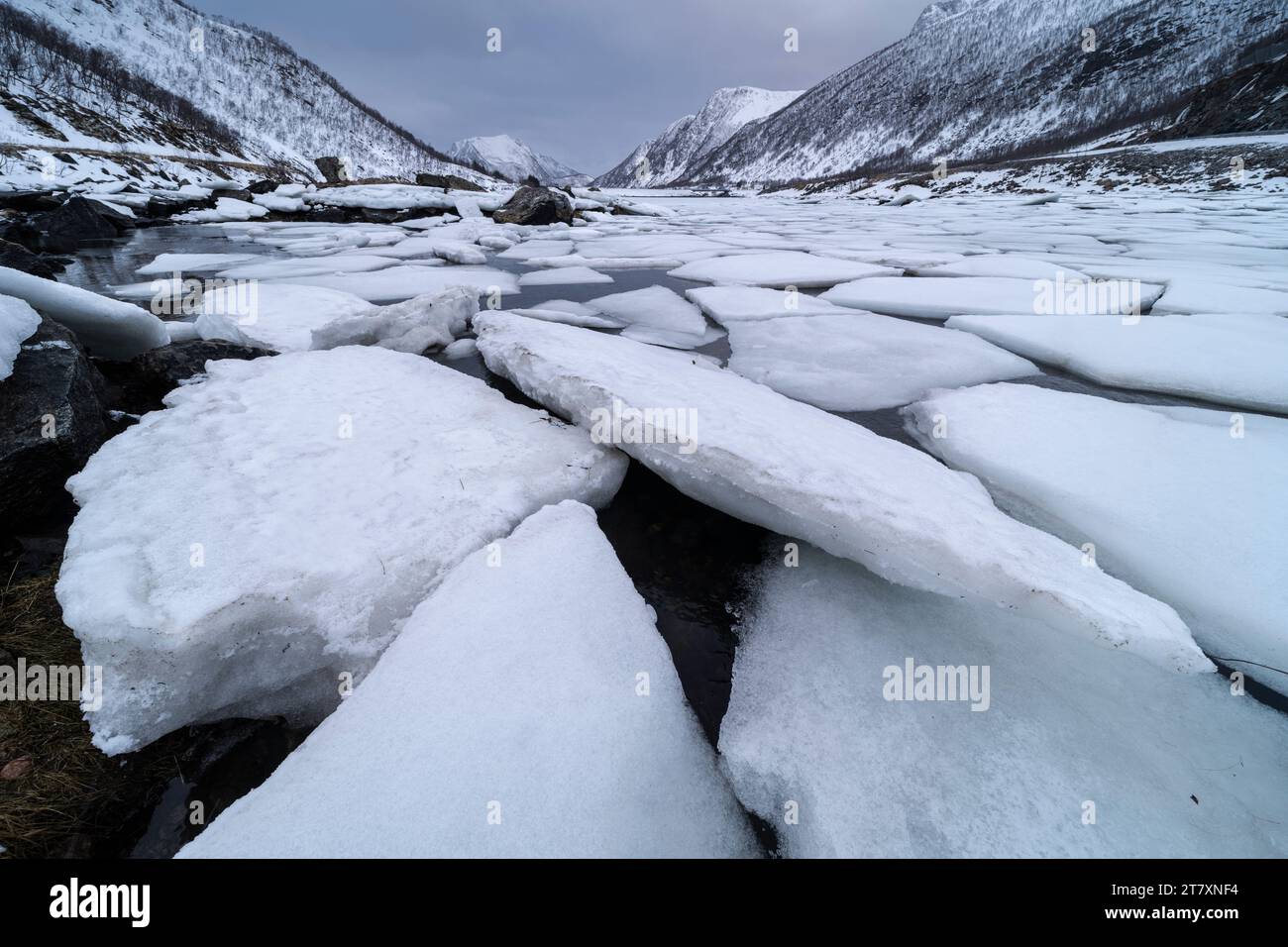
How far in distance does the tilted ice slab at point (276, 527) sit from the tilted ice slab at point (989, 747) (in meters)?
0.80

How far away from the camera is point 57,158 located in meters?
12.1

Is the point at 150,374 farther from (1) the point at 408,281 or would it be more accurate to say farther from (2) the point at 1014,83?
(2) the point at 1014,83

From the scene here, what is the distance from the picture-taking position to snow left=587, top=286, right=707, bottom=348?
10.1 feet

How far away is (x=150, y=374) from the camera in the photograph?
7.23ft

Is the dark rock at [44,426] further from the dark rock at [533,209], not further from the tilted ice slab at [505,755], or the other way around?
the dark rock at [533,209]

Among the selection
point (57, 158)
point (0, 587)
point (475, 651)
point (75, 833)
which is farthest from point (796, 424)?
point (57, 158)

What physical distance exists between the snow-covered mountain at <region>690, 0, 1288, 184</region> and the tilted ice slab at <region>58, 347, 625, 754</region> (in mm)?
48716

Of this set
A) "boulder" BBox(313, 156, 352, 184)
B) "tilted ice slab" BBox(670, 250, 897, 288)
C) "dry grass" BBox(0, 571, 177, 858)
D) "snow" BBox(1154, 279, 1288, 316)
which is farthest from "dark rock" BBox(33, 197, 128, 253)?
"boulder" BBox(313, 156, 352, 184)

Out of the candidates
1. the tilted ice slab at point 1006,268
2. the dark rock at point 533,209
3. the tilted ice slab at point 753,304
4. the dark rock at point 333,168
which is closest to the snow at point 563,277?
the tilted ice slab at point 753,304

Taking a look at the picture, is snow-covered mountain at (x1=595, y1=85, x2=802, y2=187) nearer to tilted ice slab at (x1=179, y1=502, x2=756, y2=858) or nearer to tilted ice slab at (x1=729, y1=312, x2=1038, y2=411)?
tilted ice slab at (x1=729, y1=312, x2=1038, y2=411)

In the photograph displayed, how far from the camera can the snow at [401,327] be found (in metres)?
2.78

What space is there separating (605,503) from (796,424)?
0.67 metres

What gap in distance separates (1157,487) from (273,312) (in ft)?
14.0

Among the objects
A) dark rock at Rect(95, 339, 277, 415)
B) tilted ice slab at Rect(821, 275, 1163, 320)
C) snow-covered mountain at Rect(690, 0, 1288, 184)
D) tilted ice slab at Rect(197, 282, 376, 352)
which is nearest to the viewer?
dark rock at Rect(95, 339, 277, 415)
